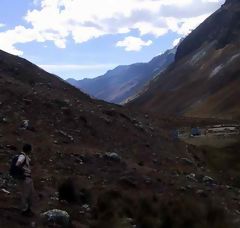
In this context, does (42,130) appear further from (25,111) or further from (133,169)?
(133,169)

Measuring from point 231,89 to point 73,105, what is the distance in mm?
92739

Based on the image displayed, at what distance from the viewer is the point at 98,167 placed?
2969 cm

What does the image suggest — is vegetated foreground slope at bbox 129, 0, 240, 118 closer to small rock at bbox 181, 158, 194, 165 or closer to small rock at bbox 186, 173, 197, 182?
small rock at bbox 181, 158, 194, 165

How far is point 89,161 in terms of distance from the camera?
30.3 metres

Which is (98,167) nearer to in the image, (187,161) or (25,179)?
(187,161)

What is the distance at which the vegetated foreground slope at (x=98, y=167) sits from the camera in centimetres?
1783

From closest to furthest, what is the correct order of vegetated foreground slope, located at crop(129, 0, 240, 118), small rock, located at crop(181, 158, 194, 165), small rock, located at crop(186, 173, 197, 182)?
1. small rock, located at crop(186, 173, 197, 182)
2. small rock, located at crop(181, 158, 194, 165)
3. vegetated foreground slope, located at crop(129, 0, 240, 118)

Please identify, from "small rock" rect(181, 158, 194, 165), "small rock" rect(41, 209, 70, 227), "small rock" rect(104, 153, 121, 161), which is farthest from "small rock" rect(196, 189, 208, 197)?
"small rock" rect(181, 158, 194, 165)

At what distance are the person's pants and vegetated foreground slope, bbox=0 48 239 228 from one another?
38 cm

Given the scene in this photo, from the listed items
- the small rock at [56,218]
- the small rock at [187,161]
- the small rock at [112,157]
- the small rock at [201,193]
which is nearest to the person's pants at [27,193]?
the small rock at [56,218]

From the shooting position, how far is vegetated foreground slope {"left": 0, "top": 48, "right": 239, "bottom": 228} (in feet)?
58.5

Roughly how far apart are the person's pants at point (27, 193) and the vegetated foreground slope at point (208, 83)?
8527 centimetres

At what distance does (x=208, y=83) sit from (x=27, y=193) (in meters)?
136

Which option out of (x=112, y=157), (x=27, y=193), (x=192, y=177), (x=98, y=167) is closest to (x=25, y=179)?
(x=27, y=193)
